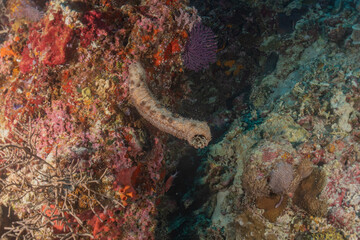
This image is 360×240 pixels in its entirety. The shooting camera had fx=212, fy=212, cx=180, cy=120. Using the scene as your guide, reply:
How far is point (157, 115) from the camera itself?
3096mm

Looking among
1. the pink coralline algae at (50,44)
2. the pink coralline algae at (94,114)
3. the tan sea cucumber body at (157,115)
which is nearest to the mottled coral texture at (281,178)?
the tan sea cucumber body at (157,115)

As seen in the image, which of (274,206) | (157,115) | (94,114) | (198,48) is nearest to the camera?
(94,114)

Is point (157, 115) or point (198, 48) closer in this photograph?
point (157, 115)

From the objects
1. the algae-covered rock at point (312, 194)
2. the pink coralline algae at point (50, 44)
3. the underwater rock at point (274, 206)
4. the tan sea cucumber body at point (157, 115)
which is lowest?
the underwater rock at point (274, 206)

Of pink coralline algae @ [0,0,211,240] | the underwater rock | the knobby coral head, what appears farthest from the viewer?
the knobby coral head

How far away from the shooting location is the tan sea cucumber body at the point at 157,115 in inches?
120

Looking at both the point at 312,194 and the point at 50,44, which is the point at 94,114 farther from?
the point at 312,194

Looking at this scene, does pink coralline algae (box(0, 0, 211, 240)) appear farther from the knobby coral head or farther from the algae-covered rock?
the algae-covered rock

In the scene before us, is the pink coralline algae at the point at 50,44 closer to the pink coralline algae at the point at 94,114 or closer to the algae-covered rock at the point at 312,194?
the pink coralline algae at the point at 94,114

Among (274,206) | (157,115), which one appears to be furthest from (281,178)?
(157,115)

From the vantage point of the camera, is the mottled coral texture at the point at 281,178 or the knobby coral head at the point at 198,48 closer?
the mottled coral texture at the point at 281,178

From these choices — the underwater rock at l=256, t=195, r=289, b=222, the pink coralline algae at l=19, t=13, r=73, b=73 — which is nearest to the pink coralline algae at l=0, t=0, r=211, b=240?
the pink coralline algae at l=19, t=13, r=73, b=73

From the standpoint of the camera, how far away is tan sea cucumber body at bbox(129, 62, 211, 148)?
304 cm

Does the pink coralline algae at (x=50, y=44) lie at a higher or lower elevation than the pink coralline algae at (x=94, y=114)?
higher
